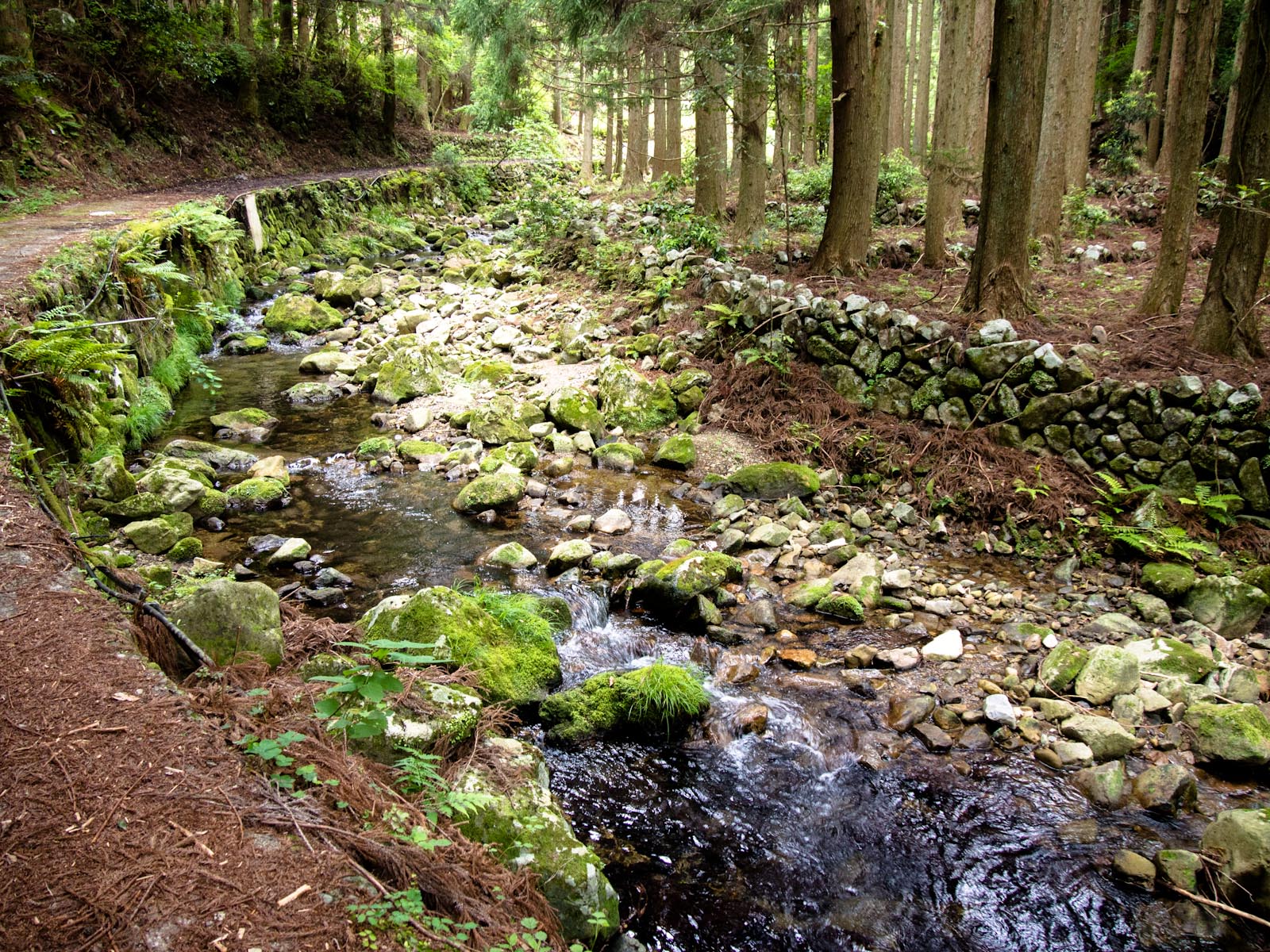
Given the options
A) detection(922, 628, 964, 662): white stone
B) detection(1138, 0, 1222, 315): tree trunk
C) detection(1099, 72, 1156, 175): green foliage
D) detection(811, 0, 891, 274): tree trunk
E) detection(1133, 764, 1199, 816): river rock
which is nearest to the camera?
detection(1133, 764, 1199, 816): river rock

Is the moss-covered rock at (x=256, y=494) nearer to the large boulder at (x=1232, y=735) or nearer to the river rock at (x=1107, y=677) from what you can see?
the river rock at (x=1107, y=677)

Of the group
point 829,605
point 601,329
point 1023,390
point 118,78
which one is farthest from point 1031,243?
point 118,78

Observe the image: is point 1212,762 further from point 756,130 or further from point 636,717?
point 756,130

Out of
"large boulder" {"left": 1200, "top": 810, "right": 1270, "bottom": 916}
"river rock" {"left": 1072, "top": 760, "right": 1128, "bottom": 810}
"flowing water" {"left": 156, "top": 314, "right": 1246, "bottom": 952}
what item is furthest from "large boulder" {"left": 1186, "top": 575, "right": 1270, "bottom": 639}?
"large boulder" {"left": 1200, "top": 810, "right": 1270, "bottom": 916}

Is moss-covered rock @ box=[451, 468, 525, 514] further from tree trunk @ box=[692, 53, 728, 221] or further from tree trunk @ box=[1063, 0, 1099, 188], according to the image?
tree trunk @ box=[1063, 0, 1099, 188]

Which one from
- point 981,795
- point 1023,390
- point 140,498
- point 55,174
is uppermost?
point 55,174

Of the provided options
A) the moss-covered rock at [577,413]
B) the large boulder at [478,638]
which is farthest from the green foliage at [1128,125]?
the large boulder at [478,638]

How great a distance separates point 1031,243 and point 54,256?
11837mm

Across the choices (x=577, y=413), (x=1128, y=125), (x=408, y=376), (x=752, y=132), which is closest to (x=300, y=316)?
(x=408, y=376)

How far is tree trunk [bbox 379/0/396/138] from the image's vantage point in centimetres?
2365

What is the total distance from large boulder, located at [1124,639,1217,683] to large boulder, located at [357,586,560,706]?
13.3ft

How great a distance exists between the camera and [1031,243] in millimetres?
10281

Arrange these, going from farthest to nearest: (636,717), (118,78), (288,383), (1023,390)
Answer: (118,78) < (288,383) < (1023,390) < (636,717)

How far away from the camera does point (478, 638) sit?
15.7 feet
